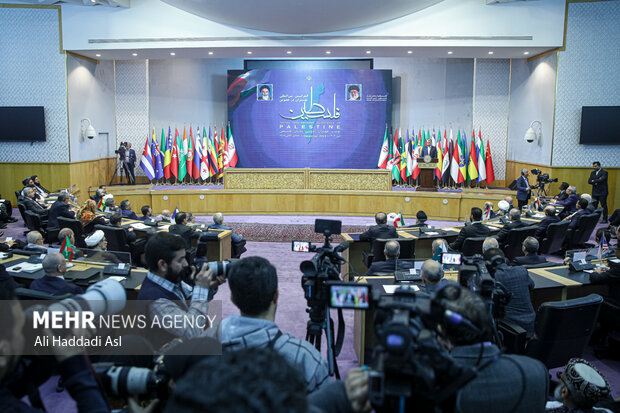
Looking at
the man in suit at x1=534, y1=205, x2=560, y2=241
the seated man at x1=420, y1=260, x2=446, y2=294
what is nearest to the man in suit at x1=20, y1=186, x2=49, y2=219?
the seated man at x1=420, y1=260, x2=446, y2=294

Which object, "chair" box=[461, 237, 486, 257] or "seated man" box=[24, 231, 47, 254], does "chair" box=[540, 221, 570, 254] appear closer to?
"chair" box=[461, 237, 486, 257]

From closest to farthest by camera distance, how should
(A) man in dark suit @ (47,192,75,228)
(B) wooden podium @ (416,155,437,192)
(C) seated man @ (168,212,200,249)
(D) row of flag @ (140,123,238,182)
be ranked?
(C) seated man @ (168,212,200,249) → (A) man in dark suit @ (47,192,75,228) → (B) wooden podium @ (416,155,437,192) → (D) row of flag @ (140,123,238,182)

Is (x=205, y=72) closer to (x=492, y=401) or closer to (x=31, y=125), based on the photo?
(x=31, y=125)

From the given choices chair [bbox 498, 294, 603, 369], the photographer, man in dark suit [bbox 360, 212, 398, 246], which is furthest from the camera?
man in dark suit [bbox 360, 212, 398, 246]

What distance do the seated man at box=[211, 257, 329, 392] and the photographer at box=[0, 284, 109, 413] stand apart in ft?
1.54

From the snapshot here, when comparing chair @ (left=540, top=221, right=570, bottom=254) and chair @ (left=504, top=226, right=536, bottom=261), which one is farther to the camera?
chair @ (left=540, top=221, right=570, bottom=254)

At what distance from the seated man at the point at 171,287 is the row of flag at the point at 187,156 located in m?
11.6

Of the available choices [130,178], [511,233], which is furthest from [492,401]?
[130,178]

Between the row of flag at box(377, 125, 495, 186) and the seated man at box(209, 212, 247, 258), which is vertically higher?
the row of flag at box(377, 125, 495, 186)

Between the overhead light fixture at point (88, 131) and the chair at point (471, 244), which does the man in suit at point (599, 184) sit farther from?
the overhead light fixture at point (88, 131)

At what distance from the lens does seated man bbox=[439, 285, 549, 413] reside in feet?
5.03

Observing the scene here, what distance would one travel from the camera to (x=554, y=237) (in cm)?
692

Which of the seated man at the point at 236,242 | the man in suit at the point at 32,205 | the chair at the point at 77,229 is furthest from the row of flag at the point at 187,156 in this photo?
the seated man at the point at 236,242

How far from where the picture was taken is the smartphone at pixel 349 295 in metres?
1.65
